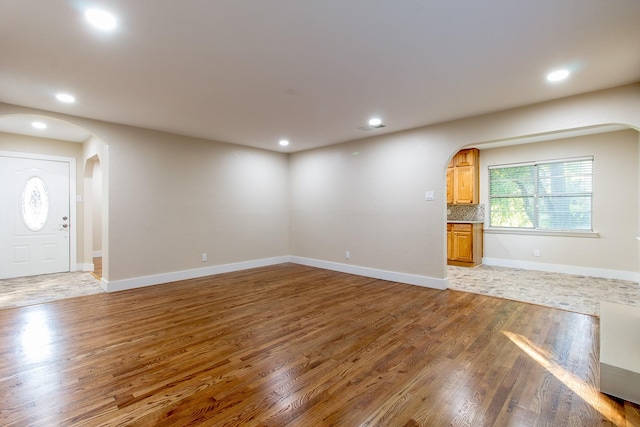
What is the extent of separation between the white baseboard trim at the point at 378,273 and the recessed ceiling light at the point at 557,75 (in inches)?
111

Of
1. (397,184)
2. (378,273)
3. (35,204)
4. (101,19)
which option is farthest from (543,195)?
(35,204)

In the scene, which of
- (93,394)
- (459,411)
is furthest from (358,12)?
(93,394)

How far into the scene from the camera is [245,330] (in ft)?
10.0

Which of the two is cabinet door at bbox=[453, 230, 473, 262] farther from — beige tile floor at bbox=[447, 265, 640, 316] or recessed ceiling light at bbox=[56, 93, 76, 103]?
recessed ceiling light at bbox=[56, 93, 76, 103]

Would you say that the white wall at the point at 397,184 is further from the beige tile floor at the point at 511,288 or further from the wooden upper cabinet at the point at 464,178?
the wooden upper cabinet at the point at 464,178

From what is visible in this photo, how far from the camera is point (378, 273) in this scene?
5.35 meters

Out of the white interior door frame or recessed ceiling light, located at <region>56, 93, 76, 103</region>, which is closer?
recessed ceiling light, located at <region>56, 93, 76, 103</region>

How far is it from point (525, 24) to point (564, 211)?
4.94m

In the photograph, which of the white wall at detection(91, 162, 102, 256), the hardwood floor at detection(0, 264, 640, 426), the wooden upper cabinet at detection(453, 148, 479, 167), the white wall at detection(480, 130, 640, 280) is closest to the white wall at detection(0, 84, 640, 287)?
the hardwood floor at detection(0, 264, 640, 426)

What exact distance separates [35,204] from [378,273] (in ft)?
20.7

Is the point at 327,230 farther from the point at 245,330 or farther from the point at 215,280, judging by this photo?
the point at 245,330

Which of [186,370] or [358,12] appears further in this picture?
[186,370]

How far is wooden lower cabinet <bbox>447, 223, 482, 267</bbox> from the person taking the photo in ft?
20.4

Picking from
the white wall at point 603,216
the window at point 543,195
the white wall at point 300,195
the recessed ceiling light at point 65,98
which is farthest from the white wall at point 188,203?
the white wall at point 603,216
